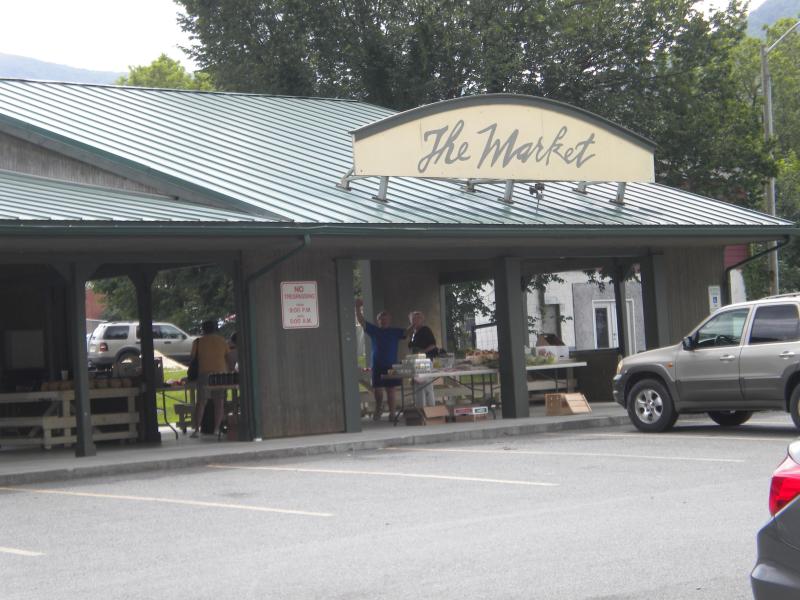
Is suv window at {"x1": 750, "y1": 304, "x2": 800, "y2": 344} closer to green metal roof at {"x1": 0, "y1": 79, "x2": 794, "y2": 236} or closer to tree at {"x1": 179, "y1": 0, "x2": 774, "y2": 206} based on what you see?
green metal roof at {"x1": 0, "y1": 79, "x2": 794, "y2": 236}

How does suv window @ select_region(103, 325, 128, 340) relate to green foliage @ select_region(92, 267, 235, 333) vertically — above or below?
below

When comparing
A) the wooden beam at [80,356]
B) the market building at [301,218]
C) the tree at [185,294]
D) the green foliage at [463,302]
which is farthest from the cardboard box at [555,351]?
the green foliage at [463,302]

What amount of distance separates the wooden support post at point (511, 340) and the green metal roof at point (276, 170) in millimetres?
1102

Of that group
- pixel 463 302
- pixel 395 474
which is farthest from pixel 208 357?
pixel 463 302

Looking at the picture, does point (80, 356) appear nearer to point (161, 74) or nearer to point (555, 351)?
point (555, 351)

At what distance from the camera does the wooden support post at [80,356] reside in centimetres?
1595

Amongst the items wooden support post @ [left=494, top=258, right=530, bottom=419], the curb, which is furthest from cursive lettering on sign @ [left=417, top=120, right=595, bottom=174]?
the curb

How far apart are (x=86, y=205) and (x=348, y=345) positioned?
4461 millimetres

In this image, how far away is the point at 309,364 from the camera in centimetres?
1816

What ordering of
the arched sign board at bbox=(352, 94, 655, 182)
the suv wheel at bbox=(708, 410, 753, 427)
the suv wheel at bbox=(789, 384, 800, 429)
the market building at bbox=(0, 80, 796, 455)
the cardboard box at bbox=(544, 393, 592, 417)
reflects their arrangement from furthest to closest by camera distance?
the cardboard box at bbox=(544, 393, 592, 417) < the arched sign board at bbox=(352, 94, 655, 182) < the suv wheel at bbox=(708, 410, 753, 427) < the market building at bbox=(0, 80, 796, 455) < the suv wheel at bbox=(789, 384, 800, 429)

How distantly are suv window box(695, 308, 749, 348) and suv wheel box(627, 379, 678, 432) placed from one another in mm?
889

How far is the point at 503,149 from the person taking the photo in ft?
66.4

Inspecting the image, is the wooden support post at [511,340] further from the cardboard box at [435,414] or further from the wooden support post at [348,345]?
the wooden support post at [348,345]

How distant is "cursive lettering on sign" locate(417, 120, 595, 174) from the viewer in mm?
19375
